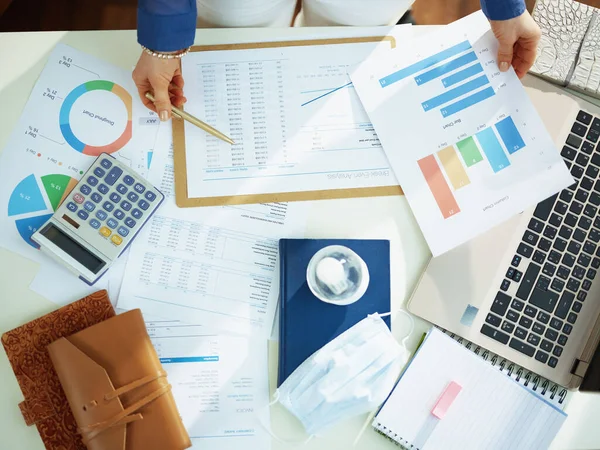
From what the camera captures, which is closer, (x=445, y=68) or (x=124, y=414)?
(x=124, y=414)

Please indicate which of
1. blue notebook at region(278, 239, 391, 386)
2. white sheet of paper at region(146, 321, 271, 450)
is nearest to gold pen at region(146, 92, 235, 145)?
blue notebook at region(278, 239, 391, 386)

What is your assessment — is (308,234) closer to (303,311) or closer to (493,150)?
(303,311)

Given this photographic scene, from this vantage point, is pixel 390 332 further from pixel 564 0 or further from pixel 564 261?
pixel 564 0

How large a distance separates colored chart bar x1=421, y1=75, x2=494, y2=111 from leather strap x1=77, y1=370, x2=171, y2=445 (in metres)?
0.53

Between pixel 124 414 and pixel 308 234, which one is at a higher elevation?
pixel 308 234

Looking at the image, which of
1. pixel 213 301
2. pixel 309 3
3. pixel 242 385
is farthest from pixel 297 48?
pixel 242 385

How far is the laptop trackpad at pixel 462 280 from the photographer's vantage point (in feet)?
2.46

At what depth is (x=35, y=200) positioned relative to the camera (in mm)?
745

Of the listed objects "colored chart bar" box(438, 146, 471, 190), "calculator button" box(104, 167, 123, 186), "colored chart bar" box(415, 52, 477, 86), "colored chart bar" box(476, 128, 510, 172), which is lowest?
"calculator button" box(104, 167, 123, 186)

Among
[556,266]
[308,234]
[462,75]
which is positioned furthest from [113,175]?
[556,266]

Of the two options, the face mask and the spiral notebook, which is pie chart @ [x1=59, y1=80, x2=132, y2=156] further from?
the spiral notebook

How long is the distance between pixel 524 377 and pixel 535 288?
13 centimetres

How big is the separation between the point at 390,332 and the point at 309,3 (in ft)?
1.71

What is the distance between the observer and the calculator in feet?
2.37
